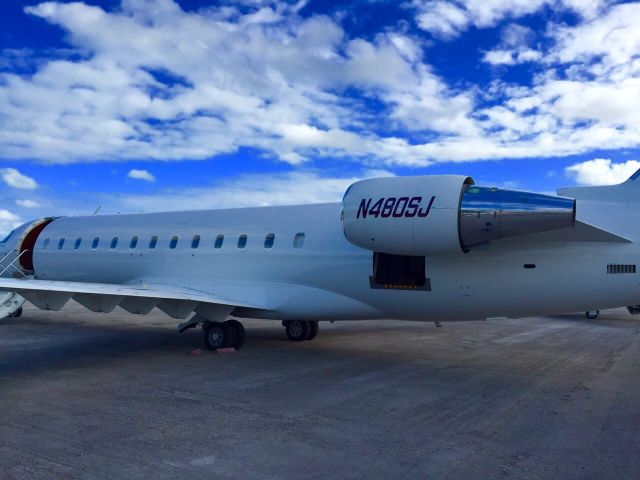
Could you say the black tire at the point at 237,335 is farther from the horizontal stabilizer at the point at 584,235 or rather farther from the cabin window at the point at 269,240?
the horizontal stabilizer at the point at 584,235

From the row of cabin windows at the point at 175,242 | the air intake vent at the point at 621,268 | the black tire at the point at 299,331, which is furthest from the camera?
the black tire at the point at 299,331

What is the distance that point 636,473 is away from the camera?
4.81 metres

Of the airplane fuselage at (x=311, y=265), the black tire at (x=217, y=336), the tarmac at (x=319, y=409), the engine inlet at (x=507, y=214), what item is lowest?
the tarmac at (x=319, y=409)

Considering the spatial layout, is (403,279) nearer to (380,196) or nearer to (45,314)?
(380,196)

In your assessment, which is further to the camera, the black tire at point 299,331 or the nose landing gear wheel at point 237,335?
the black tire at point 299,331

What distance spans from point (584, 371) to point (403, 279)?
11.9 feet

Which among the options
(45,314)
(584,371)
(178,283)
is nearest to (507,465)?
(584,371)

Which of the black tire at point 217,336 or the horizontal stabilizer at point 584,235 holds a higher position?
the horizontal stabilizer at point 584,235

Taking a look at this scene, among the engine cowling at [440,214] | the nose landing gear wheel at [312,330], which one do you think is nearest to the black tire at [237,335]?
the nose landing gear wheel at [312,330]

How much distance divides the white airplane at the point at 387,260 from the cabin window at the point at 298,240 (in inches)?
1.2

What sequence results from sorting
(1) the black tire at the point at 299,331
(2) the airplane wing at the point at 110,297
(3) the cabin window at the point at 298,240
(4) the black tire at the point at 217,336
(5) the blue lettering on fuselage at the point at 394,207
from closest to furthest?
(5) the blue lettering on fuselage at the point at 394,207 → (2) the airplane wing at the point at 110,297 → (3) the cabin window at the point at 298,240 → (4) the black tire at the point at 217,336 → (1) the black tire at the point at 299,331

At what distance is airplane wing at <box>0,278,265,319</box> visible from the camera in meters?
8.86

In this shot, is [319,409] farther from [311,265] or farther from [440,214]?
[311,265]

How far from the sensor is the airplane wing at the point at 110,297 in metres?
8.86
